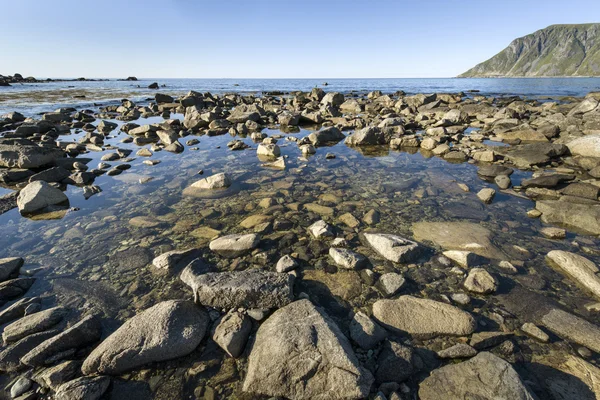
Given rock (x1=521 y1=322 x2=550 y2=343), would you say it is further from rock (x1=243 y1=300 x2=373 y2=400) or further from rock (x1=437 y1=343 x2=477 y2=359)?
rock (x1=243 y1=300 x2=373 y2=400)

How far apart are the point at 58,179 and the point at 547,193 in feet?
52.0

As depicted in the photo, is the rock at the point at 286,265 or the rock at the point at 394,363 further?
the rock at the point at 286,265

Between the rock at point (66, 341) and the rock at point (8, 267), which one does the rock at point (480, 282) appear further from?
the rock at point (8, 267)

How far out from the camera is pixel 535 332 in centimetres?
345

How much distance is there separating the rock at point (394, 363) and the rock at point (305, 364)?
0.33 m

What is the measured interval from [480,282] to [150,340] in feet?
15.9

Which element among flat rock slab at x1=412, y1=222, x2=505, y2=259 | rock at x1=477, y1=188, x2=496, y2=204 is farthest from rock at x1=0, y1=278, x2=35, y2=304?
rock at x1=477, y1=188, x2=496, y2=204

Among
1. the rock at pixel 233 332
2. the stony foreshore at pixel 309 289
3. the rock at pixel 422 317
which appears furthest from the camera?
the rock at pixel 422 317

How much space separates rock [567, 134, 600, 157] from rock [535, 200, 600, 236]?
5.66 metres

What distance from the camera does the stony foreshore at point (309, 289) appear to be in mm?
2912

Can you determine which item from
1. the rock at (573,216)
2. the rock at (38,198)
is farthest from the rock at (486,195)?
the rock at (38,198)

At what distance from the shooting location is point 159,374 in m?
3.09

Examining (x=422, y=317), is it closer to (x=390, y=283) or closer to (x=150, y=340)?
(x=390, y=283)

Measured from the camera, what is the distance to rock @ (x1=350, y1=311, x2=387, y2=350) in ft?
10.9
